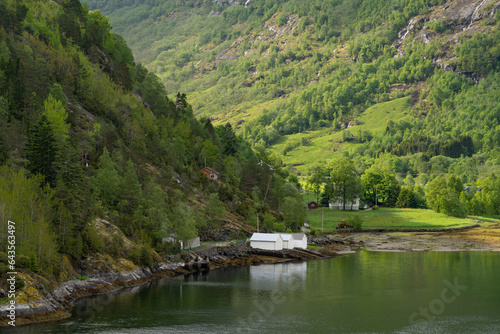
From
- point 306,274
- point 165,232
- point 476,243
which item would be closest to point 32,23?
point 165,232

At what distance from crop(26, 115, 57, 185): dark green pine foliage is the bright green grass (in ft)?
325

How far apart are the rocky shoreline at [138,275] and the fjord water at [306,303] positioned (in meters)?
1.89

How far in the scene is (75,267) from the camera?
80062mm

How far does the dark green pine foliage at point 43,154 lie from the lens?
85562 millimetres

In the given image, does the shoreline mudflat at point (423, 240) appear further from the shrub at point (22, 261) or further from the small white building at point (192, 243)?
the shrub at point (22, 261)

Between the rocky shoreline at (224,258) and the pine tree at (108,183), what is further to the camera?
the pine tree at (108,183)

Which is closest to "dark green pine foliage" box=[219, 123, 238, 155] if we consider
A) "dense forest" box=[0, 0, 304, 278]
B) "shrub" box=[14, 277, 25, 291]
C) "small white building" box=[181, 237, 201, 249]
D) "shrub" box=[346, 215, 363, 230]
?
"dense forest" box=[0, 0, 304, 278]

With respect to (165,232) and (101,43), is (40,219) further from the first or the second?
(101,43)

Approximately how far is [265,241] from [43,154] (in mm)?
53322

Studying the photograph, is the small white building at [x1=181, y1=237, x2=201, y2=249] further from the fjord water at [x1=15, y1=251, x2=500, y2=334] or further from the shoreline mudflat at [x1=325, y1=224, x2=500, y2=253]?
A: the shoreline mudflat at [x1=325, y1=224, x2=500, y2=253]

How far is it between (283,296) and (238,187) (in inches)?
2919

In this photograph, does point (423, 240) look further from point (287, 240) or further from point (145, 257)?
point (145, 257)

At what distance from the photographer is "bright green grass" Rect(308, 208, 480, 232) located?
179500 mm

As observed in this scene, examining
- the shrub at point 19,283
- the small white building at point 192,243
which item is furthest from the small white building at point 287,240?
the shrub at point 19,283
